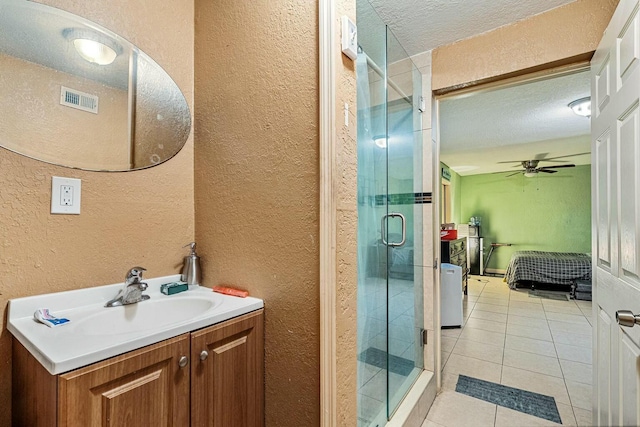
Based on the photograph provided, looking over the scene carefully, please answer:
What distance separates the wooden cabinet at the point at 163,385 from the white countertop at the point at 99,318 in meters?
0.03

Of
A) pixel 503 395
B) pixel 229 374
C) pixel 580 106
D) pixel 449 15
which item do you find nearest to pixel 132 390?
pixel 229 374

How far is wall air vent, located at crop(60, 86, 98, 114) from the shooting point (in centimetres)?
107

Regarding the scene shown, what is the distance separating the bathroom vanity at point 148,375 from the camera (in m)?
0.65

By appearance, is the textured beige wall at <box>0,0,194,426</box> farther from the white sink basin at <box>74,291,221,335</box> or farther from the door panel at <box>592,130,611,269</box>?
the door panel at <box>592,130,611,269</box>

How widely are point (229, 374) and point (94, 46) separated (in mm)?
1350

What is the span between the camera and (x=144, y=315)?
3.67ft

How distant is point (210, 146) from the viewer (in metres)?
1.33

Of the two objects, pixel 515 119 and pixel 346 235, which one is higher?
pixel 515 119

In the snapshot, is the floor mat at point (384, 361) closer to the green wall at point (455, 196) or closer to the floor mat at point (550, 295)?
the floor mat at point (550, 295)

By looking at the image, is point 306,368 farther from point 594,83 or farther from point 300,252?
point 594,83

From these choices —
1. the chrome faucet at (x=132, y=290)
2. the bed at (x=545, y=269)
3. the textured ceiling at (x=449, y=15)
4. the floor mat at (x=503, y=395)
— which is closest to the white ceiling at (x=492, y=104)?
the textured ceiling at (x=449, y=15)

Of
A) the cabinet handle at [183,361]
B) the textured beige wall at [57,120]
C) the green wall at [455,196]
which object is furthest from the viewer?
the green wall at [455,196]

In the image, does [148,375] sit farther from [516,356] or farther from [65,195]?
[516,356]

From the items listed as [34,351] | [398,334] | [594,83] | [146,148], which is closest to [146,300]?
[34,351]
